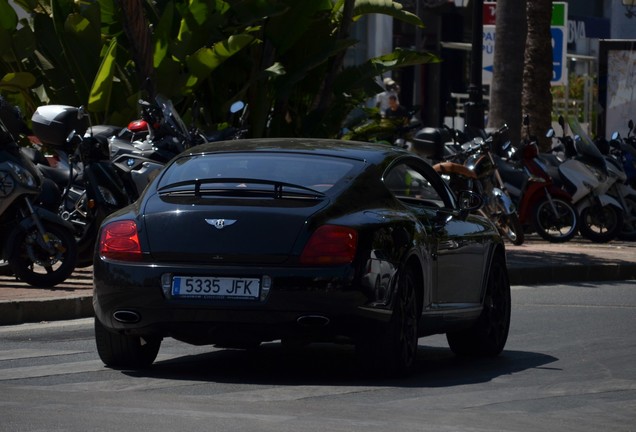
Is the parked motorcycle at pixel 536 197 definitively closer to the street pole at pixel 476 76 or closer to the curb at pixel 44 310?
the street pole at pixel 476 76

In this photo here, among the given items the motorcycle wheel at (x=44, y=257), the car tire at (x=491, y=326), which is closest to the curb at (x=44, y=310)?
the motorcycle wheel at (x=44, y=257)

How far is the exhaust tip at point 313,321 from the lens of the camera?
8.94m

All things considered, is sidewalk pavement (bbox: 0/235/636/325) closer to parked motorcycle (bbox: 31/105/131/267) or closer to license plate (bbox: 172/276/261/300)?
parked motorcycle (bbox: 31/105/131/267)

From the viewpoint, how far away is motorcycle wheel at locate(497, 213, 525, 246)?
66.3 feet

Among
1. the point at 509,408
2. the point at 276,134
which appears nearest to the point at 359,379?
the point at 509,408

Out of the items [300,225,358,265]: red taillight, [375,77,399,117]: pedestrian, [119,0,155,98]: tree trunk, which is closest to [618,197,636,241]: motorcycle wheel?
[375,77,399,117]: pedestrian

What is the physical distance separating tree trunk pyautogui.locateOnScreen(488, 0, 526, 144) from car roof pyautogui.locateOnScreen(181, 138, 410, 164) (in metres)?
14.2

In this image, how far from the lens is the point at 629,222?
2305 centimetres

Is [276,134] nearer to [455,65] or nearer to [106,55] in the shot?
[106,55]

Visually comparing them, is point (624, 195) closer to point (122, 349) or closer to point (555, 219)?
point (555, 219)

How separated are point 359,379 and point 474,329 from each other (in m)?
1.76

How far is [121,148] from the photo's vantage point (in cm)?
1538

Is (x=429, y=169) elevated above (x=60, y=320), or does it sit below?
above

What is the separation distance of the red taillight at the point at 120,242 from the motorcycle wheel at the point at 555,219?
13.1 m
